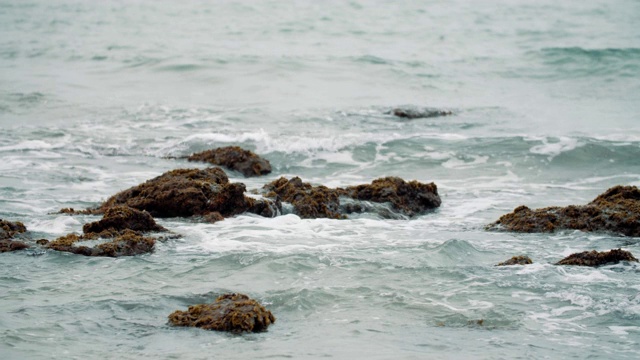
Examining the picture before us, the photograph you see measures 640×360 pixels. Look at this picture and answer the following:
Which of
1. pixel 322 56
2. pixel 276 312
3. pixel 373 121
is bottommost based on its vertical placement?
pixel 276 312

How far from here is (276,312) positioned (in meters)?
6.79

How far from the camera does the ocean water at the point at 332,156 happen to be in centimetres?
643

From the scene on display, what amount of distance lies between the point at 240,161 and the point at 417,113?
20.9 feet

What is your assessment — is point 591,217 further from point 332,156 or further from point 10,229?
point 332,156

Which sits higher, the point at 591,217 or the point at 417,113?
the point at 417,113

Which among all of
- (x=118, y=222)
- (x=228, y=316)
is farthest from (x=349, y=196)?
(x=228, y=316)

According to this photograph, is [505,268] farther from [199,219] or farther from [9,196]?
[9,196]

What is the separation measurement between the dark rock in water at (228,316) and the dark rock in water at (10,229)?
2.76 metres

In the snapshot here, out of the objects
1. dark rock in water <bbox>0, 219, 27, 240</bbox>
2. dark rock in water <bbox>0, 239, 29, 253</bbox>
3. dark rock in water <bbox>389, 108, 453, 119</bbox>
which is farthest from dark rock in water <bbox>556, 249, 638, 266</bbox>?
dark rock in water <bbox>389, 108, 453, 119</bbox>

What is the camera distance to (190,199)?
986cm

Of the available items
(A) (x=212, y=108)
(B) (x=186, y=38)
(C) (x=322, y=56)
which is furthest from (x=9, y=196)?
(B) (x=186, y=38)

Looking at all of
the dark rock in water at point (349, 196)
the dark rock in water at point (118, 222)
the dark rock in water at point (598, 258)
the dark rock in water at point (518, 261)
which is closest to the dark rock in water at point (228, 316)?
the dark rock in water at point (118, 222)

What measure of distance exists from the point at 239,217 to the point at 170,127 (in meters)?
7.90

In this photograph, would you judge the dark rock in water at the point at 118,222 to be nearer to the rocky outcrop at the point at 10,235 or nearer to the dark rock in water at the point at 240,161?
the rocky outcrop at the point at 10,235
